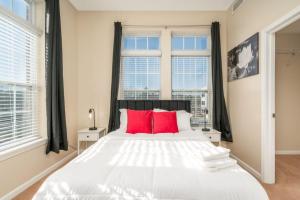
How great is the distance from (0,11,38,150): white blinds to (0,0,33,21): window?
0.60 ft

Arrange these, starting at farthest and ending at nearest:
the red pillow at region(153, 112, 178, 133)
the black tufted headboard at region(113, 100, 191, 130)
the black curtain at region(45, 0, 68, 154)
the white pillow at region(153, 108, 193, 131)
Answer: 1. the black tufted headboard at region(113, 100, 191, 130)
2. the white pillow at region(153, 108, 193, 131)
3. the red pillow at region(153, 112, 178, 133)
4. the black curtain at region(45, 0, 68, 154)

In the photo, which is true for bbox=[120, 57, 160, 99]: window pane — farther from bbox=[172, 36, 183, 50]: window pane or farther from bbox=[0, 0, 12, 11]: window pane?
bbox=[0, 0, 12, 11]: window pane

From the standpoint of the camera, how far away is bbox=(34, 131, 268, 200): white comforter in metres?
1.31

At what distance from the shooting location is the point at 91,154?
200 centimetres

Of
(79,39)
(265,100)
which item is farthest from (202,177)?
(79,39)

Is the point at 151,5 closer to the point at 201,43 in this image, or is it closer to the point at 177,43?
the point at 177,43

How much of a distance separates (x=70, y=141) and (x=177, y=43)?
2.93 metres

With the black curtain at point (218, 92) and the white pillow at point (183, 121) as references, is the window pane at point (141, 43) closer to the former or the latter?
the black curtain at point (218, 92)

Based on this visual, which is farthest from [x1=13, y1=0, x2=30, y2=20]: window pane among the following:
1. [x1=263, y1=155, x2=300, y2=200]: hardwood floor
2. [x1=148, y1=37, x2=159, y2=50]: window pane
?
[x1=263, y1=155, x2=300, y2=200]: hardwood floor

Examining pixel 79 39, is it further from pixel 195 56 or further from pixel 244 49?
pixel 244 49

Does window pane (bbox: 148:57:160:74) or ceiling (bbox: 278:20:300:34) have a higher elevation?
ceiling (bbox: 278:20:300:34)

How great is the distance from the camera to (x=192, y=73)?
4.24 m

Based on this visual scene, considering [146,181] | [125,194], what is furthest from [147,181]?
[125,194]

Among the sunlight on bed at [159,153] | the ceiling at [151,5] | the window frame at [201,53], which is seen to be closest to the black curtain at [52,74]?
the ceiling at [151,5]
